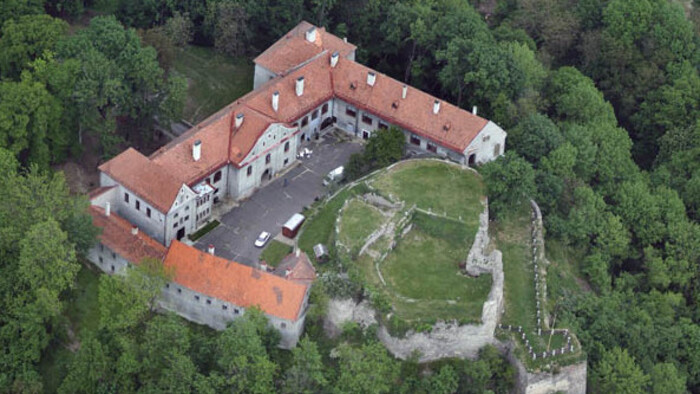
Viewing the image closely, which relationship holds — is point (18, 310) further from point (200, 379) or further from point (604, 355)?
point (604, 355)

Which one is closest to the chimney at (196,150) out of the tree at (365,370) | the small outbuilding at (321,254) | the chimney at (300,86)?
the chimney at (300,86)

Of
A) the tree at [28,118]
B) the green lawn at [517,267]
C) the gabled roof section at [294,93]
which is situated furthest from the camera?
the gabled roof section at [294,93]

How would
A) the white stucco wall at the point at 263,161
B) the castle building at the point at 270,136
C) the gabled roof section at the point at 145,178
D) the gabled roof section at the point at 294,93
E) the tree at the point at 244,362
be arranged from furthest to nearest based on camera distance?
the gabled roof section at the point at 294,93 < the white stucco wall at the point at 263,161 < the castle building at the point at 270,136 < the gabled roof section at the point at 145,178 < the tree at the point at 244,362

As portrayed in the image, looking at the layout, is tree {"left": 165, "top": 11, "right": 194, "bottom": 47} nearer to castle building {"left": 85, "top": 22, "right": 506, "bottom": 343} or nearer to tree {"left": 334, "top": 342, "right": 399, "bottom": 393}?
castle building {"left": 85, "top": 22, "right": 506, "bottom": 343}

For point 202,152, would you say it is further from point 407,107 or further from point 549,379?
point 549,379

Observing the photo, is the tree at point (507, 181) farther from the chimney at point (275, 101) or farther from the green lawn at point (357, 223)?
the chimney at point (275, 101)

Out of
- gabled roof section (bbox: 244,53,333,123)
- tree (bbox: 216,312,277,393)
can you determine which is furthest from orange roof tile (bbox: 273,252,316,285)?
gabled roof section (bbox: 244,53,333,123)
